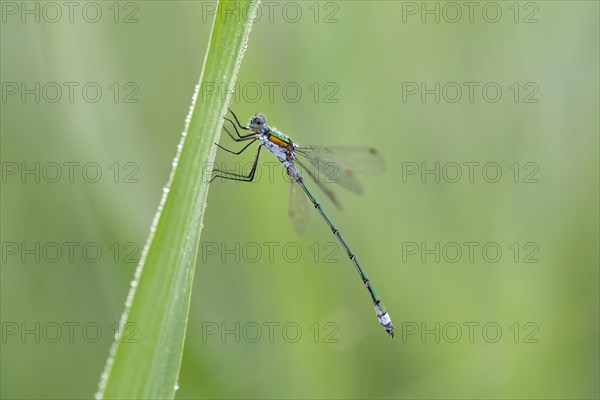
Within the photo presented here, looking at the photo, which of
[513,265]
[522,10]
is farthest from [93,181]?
[522,10]

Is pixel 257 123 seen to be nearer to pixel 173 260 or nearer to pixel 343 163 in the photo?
pixel 343 163

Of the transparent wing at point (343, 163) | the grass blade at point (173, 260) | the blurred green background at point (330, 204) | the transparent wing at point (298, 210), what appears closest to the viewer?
the grass blade at point (173, 260)

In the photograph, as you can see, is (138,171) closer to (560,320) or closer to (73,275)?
(73,275)

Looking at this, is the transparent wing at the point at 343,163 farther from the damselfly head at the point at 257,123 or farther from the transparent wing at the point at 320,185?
the damselfly head at the point at 257,123

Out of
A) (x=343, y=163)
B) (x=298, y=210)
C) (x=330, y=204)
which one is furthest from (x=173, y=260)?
(x=330, y=204)

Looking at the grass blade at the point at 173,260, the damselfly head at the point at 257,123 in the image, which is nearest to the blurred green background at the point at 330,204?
the damselfly head at the point at 257,123

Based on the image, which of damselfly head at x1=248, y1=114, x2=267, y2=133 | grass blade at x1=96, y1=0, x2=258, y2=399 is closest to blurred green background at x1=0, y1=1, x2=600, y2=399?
damselfly head at x1=248, y1=114, x2=267, y2=133
